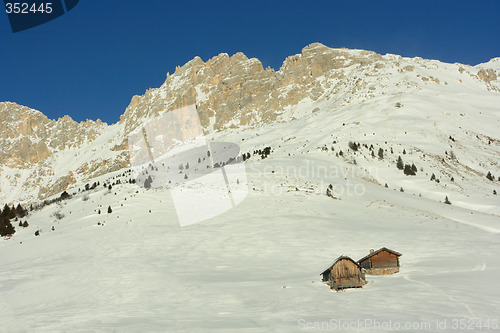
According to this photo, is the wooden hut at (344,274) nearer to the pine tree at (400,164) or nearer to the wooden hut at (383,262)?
the wooden hut at (383,262)

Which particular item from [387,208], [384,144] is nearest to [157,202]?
[387,208]

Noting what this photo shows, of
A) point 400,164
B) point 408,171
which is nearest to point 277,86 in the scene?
point 400,164

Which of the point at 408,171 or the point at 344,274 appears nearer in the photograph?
the point at 344,274

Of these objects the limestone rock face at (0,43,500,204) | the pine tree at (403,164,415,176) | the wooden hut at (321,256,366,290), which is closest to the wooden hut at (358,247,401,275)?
the wooden hut at (321,256,366,290)

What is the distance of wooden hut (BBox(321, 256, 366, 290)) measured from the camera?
17.9 m

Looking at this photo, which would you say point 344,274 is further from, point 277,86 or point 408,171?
point 277,86

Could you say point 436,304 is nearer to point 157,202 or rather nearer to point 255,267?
point 255,267

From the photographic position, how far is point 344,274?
18016 millimetres

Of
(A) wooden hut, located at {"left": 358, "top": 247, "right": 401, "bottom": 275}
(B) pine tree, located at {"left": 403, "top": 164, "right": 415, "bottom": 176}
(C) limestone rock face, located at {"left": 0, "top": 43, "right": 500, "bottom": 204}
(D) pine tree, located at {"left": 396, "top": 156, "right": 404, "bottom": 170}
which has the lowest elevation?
(A) wooden hut, located at {"left": 358, "top": 247, "right": 401, "bottom": 275}

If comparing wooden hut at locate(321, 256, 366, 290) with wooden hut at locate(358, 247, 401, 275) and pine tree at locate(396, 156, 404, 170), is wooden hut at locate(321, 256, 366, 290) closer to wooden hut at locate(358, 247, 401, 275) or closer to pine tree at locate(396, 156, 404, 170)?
wooden hut at locate(358, 247, 401, 275)

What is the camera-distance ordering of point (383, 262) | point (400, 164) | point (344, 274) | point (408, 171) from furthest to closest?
point (400, 164) < point (408, 171) < point (383, 262) < point (344, 274)

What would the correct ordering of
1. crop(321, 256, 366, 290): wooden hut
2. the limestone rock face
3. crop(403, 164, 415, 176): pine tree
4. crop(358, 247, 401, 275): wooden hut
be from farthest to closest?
1. the limestone rock face
2. crop(403, 164, 415, 176): pine tree
3. crop(358, 247, 401, 275): wooden hut
4. crop(321, 256, 366, 290): wooden hut

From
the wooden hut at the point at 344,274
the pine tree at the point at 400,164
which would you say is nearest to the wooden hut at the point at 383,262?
the wooden hut at the point at 344,274

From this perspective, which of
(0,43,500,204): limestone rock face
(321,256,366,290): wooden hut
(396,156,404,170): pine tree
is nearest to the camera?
(321,256,366,290): wooden hut
